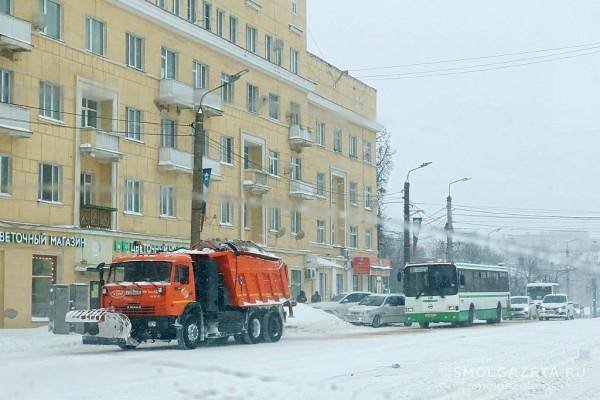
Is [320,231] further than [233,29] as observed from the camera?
Yes

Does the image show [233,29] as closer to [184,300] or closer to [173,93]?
[173,93]

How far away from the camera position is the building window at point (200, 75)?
149ft

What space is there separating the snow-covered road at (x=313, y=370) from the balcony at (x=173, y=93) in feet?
58.6

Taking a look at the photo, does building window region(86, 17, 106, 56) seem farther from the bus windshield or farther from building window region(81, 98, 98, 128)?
the bus windshield

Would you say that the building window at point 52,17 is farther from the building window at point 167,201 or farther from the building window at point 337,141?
the building window at point 337,141

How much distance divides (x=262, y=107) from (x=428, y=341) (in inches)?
1062

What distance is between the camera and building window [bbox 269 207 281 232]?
5234 centimetres

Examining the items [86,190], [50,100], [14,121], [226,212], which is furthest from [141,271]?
[226,212]

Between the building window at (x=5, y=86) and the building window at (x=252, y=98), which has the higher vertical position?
the building window at (x=252, y=98)

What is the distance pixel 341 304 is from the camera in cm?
4447

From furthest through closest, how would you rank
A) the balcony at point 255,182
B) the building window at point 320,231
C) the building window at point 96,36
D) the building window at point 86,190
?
the building window at point 320,231 → the balcony at point 255,182 → the building window at point 96,36 → the building window at point 86,190

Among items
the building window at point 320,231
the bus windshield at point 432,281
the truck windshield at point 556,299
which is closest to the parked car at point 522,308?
the truck windshield at point 556,299

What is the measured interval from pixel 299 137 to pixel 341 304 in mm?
12776

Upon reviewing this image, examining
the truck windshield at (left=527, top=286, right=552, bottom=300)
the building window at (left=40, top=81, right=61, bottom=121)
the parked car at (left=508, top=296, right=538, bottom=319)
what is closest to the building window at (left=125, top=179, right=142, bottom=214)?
the building window at (left=40, top=81, right=61, bottom=121)
